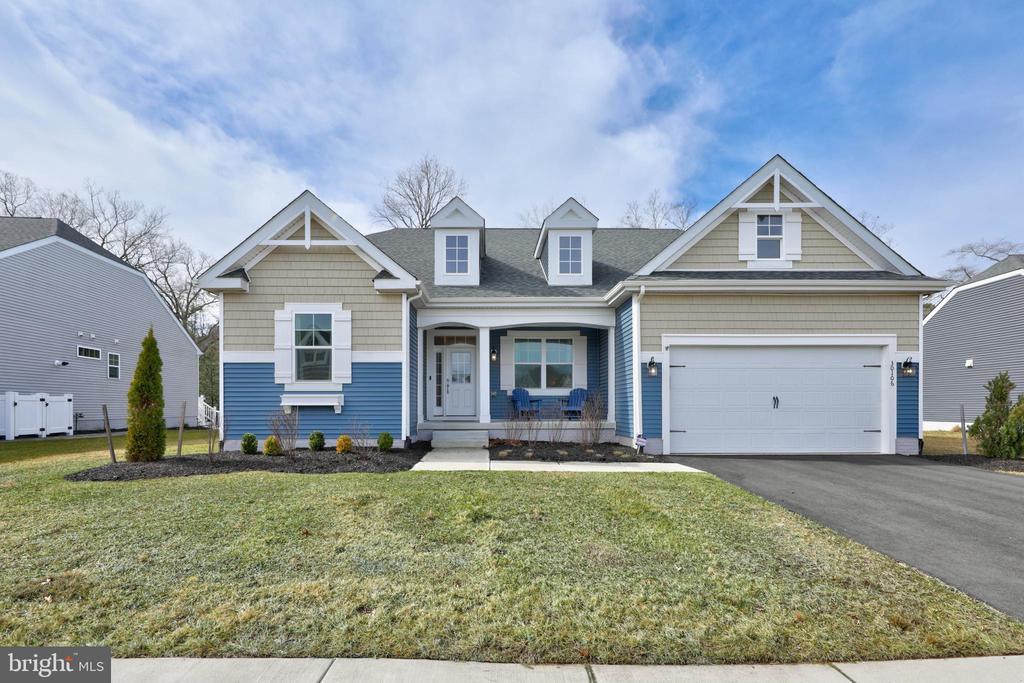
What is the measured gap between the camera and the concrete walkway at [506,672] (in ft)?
8.75

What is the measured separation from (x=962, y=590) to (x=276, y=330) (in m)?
10.6

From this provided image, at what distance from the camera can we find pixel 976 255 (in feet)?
94.6

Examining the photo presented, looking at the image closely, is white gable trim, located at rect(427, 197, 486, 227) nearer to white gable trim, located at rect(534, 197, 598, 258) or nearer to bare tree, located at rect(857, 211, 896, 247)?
white gable trim, located at rect(534, 197, 598, 258)

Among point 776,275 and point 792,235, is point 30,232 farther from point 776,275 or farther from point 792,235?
point 792,235

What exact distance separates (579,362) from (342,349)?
19.4 ft

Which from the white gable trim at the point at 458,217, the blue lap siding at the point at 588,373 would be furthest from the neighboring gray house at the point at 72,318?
the blue lap siding at the point at 588,373

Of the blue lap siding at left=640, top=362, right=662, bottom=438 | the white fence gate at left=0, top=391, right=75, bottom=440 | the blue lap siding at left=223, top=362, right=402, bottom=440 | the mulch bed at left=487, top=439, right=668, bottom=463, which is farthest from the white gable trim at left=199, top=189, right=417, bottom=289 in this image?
the white fence gate at left=0, top=391, right=75, bottom=440

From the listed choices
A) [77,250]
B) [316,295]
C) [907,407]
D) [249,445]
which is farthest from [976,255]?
[77,250]

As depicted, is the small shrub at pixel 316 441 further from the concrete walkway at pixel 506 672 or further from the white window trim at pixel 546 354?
the concrete walkway at pixel 506 672

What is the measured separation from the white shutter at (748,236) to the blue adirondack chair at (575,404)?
468 centimetres

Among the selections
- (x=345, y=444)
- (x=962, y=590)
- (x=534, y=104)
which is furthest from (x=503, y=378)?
(x=962, y=590)

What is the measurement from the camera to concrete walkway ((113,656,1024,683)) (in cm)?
267

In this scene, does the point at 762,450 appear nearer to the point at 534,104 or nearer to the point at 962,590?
the point at 962,590

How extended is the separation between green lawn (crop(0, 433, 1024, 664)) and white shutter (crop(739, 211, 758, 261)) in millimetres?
6365
